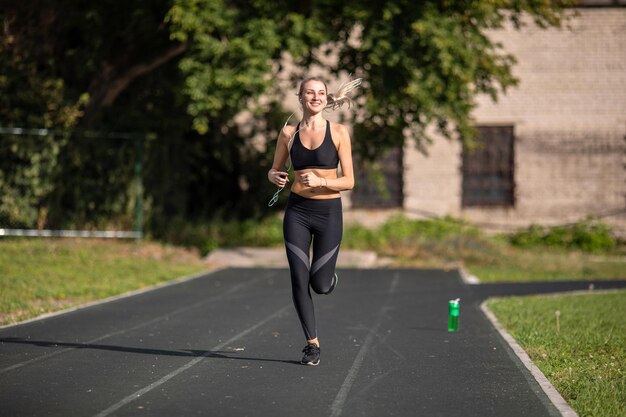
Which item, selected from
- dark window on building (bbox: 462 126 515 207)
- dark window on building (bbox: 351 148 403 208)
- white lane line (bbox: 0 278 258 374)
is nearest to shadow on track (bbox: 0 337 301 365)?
white lane line (bbox: 0 278 258 374)

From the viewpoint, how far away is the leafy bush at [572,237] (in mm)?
26125

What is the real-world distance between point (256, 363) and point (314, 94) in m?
2.36

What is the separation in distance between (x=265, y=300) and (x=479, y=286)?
14.5 feet

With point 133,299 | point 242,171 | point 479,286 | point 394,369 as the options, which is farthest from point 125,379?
point 242,171

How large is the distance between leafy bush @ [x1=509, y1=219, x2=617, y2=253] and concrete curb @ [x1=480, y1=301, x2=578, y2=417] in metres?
14.9

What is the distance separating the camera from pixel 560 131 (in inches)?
1076

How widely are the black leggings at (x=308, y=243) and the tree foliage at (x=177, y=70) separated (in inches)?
440

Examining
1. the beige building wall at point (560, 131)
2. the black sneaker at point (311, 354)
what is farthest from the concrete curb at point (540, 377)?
the beige building wall at point (560, 131)

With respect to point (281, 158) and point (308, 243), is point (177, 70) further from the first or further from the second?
point (308, 243)

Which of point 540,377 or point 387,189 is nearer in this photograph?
point 540,377

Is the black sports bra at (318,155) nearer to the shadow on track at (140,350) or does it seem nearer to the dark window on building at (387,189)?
the shadow on track at (140,350)


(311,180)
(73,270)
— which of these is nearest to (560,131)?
(73,270)

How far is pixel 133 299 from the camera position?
14.8 m

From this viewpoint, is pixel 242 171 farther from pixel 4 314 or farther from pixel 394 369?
pixel 394 369
